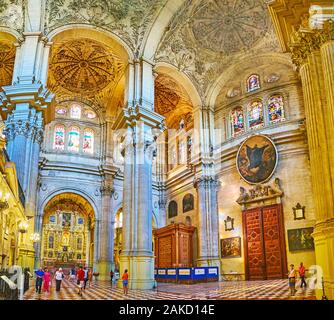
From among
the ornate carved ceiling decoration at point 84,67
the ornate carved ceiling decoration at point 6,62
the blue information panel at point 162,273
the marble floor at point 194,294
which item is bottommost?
the marble floor at point 194,294

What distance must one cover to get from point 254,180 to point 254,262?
4730mm

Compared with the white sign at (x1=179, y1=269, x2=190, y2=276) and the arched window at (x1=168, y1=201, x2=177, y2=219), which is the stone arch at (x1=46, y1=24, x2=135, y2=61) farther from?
the arched window at (x1=168, y1=201, x2=177, y2=219)

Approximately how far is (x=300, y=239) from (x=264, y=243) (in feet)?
7.40


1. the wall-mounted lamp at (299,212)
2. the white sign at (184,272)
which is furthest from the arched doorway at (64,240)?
the wall-mounted lamp at (299,212)

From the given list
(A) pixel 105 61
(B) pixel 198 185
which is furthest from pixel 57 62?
(B) pixel 198 185

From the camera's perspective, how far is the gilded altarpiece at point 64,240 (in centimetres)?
4197

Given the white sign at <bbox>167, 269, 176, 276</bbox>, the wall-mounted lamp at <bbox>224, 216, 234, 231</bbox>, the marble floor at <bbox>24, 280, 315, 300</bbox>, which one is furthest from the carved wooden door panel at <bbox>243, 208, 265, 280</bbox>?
the marble floor at <bbox>24, 280, 315, 300</bbox>

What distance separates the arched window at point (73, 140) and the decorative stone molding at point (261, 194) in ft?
44.0

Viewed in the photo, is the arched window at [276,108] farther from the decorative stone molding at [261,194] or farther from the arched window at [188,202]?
the arched window at [188,202]

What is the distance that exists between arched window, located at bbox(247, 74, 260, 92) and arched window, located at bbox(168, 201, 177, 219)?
10593mm

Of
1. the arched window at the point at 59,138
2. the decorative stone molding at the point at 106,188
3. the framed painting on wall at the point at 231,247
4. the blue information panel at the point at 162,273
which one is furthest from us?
the arched window at the point at 59,138
